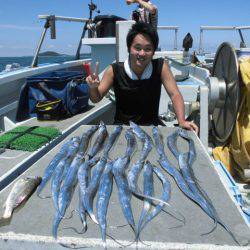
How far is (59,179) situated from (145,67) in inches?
77.6

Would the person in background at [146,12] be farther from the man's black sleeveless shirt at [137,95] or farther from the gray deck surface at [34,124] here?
the man's black sleeveless shirt at [137,95]

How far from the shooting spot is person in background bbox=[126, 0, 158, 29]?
5.85m

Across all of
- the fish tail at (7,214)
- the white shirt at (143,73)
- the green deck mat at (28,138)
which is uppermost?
the white shirt at (143,73)

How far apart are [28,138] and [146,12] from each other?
3682 millimetres

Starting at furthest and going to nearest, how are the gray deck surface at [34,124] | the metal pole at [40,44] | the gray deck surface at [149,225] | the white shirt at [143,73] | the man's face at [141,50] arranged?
the metal pole at [40,44], the white shirt at [143,73], the man's face at [141,50], the gray deck surface at [34,124], the gray deck surface at [149,225]

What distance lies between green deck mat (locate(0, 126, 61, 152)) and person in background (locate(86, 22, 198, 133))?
697mm

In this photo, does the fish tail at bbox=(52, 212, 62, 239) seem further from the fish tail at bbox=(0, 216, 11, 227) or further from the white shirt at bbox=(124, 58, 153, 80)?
the white shirt at bbox=(124, 58, 153, 80)

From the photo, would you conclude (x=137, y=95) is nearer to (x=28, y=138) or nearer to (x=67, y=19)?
(x=28, y=138)

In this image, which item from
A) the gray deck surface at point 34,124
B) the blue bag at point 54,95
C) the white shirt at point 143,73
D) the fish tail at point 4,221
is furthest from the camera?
the blue bag at point 54,95

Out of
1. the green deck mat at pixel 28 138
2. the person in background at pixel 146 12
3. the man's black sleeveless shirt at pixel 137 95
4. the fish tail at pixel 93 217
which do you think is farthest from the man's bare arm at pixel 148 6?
the fish tail at pixel 93 217

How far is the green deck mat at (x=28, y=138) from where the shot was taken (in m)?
3.26

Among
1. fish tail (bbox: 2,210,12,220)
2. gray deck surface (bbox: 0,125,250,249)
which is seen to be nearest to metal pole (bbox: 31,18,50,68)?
gray deck surface (bbox: 0,125,250,249)

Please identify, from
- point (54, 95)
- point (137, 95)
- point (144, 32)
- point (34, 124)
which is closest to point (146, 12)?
point (54, 95)

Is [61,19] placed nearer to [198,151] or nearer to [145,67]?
[145,67]
